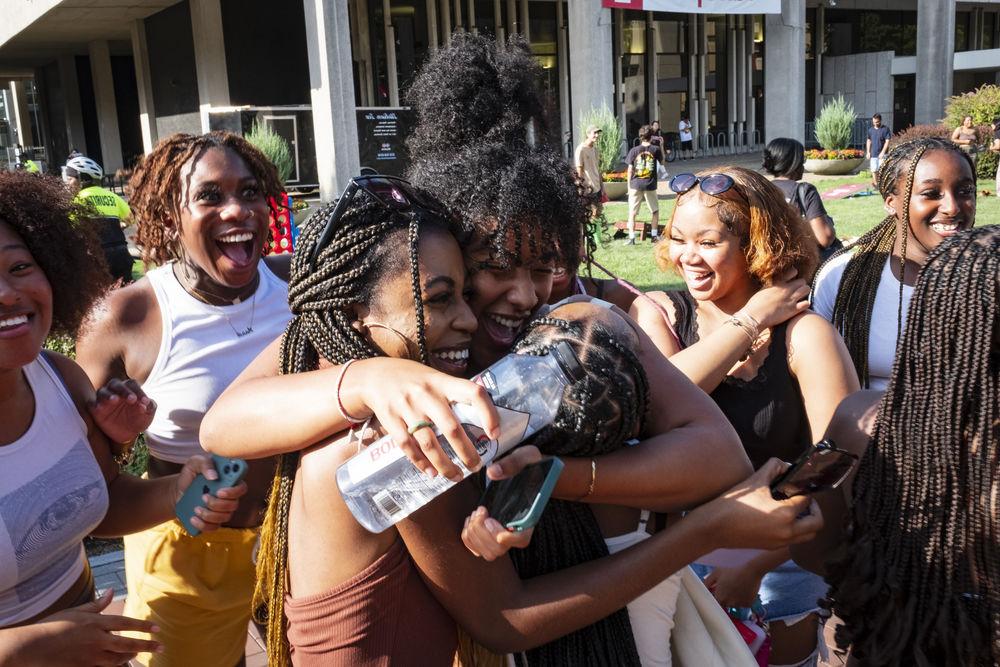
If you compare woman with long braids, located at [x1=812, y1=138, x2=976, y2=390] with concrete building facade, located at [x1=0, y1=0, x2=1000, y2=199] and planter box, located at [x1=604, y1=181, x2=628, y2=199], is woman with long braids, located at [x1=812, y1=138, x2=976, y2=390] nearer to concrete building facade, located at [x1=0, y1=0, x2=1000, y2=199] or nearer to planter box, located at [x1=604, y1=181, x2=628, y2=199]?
concrete building facade, located at [x1=0, y1=0, x2=1000, y2=199]

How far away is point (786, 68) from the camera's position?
2842 cm

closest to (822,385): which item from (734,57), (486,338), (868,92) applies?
(486,338)

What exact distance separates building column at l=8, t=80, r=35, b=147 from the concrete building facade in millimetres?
109

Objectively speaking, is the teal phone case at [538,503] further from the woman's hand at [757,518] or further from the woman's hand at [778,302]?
the woman's hand at [778,302]

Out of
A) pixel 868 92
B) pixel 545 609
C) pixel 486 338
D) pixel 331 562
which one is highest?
pixel 868 92

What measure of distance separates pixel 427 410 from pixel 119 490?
164 centimetres

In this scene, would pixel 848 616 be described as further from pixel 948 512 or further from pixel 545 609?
pixel 545 609

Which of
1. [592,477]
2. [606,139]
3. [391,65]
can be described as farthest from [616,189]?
[592,477]

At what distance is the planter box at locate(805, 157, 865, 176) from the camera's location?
2367 centimetres

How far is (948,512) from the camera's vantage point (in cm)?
174

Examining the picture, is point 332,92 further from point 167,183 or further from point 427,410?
point 427,410

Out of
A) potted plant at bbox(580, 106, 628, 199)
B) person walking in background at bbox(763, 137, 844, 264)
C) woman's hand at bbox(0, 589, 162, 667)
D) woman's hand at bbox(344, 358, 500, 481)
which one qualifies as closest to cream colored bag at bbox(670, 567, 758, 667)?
woman's hand at bbox(344, 358, 500, 481)

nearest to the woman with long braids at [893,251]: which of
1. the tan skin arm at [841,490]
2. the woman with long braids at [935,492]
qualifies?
the tan skin arm at [841,490]

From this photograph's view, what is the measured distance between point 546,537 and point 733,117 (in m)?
34.9
